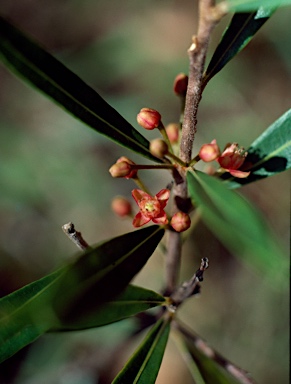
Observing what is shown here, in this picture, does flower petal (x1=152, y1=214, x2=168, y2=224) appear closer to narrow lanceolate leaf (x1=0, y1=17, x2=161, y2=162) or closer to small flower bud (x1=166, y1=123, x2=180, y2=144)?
narrow lanceolate leaf (x1=0, y1=17, x2=161, y2=162)

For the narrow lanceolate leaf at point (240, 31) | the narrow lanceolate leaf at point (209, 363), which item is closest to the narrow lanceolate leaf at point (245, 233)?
the narrow lanceolate leaf at point (240, 31)

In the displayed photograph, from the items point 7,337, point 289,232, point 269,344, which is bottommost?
point 269,344

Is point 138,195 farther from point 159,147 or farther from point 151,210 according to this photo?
point 159,147

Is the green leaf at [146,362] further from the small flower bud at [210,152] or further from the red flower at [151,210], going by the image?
the small flower bud at [210,152]

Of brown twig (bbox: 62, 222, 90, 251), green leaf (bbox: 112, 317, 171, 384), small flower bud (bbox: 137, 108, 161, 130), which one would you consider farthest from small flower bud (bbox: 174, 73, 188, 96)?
green leaf (bbox: 112, 317, 171, 384)

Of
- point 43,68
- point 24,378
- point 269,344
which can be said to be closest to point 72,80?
point 43,68

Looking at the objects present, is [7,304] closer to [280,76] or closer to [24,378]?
[24,378]

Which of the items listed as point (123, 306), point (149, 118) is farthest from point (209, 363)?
point (149, 118)
